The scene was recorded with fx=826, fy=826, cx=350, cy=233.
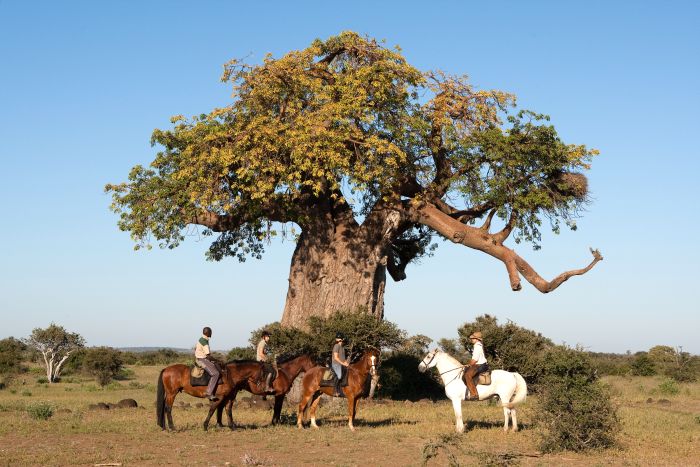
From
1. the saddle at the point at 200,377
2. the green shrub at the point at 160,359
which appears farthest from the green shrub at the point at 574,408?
the green shrub at the point at 160,359

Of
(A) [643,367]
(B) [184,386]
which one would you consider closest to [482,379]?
(B) [184,386]

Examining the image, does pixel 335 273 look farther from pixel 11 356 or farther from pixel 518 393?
pixel 11 356

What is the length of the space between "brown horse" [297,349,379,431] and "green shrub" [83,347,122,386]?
2450 cm

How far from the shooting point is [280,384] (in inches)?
736

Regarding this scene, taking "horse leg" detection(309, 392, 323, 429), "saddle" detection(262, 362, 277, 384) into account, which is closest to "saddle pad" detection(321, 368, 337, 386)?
"horse leg" detection(309, 392, 323, 429)

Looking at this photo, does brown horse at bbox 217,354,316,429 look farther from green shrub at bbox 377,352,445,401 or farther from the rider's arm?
green shrub at bbox 377,352,445,401

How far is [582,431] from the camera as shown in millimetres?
14500

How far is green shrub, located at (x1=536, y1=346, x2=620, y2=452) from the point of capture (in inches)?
567

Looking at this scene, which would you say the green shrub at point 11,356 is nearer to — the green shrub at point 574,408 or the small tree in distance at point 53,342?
the small tree in distance at point 53,342

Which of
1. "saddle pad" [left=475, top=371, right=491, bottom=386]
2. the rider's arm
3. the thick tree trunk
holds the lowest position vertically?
"saddle pad" [left=475, top=371, right=491, bottom=386]

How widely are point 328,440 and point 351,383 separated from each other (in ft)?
7.83

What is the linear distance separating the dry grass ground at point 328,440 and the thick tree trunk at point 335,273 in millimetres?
3427

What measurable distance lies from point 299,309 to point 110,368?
19219 millimetres

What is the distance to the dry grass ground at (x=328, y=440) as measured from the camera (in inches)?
533
